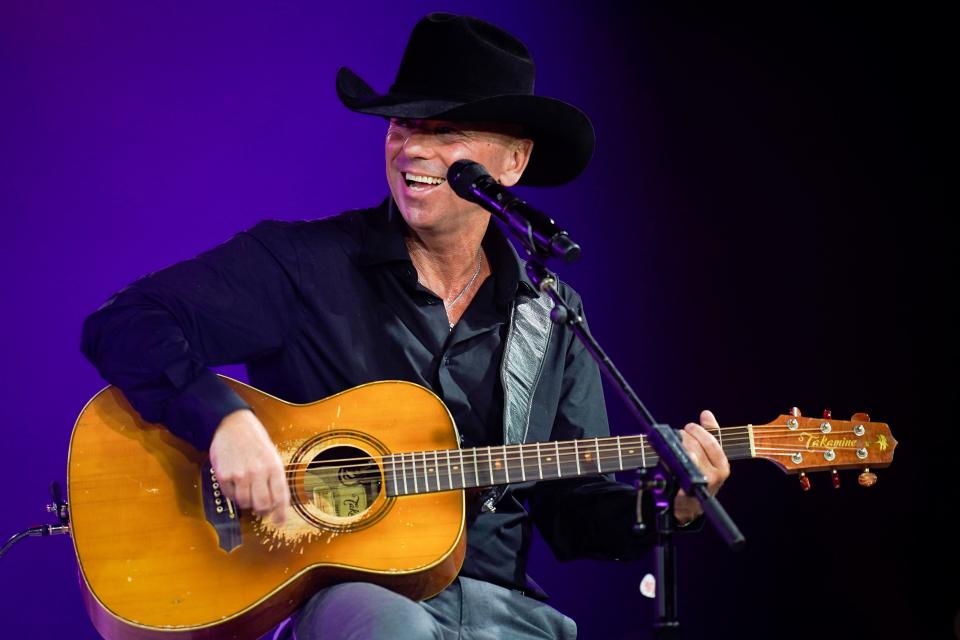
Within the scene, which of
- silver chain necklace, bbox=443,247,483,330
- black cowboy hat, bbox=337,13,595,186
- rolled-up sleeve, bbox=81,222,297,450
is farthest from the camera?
silver chain necklace, bbox=443,247,483,330

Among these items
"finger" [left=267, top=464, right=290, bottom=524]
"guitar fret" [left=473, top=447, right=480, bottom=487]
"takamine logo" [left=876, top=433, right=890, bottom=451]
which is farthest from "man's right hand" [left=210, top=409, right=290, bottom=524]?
"takamine logo" [left=876, top=433, right=890, bottom=451]

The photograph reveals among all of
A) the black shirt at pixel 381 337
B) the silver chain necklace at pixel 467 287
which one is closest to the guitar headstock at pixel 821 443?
the black shirt at pixel 381 337

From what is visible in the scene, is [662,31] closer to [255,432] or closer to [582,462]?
[582,462]

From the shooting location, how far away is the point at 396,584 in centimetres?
273

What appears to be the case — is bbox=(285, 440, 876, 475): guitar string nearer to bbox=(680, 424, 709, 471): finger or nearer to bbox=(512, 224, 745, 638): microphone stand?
bbox=(680, 424, 709, 471): finger

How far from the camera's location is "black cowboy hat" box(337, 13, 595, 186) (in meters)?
3.15

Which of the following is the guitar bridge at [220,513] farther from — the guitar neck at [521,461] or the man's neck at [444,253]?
the man's neck at [444,253]

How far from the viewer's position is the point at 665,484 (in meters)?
2.15

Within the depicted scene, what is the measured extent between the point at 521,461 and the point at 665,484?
2.61 ft

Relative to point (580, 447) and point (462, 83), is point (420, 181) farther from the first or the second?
point (580, 447)

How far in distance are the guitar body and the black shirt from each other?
0.85ft

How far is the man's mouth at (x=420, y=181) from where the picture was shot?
126 inches

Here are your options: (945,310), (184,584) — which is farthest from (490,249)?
(945,310)

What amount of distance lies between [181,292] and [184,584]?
0.82 m
